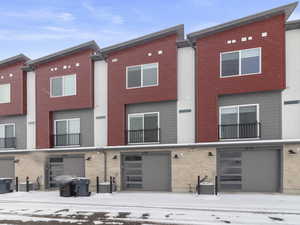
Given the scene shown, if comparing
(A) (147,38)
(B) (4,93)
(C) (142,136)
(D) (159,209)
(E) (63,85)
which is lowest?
(D) (159,209)

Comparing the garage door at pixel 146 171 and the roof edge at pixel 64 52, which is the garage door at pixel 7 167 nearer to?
the roof edge at pixel 64 52

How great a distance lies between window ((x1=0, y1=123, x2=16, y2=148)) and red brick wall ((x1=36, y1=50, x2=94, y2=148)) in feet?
8.93

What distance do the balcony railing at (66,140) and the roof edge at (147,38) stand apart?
21.7 ft

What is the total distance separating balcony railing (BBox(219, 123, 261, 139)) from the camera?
15.5 m

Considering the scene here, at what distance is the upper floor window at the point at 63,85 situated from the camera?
20.0 m

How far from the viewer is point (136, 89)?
1809 cm

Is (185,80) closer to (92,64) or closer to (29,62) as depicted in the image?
(92,64)

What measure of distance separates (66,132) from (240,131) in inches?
497

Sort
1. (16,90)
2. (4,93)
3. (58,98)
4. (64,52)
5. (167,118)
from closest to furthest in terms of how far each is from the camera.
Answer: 1. (167,118)
2. (64,52)
3. (58,98)
4. (16,90)
5. (4,93)

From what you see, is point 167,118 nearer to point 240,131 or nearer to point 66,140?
point 240,131

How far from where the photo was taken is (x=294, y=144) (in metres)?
14.6

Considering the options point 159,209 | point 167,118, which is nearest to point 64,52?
Result: point 167,118

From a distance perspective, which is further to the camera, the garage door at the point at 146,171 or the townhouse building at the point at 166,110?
the garage door at the point at 146,171

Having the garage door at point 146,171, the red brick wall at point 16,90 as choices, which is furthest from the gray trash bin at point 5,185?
the garage door at point 146,171
